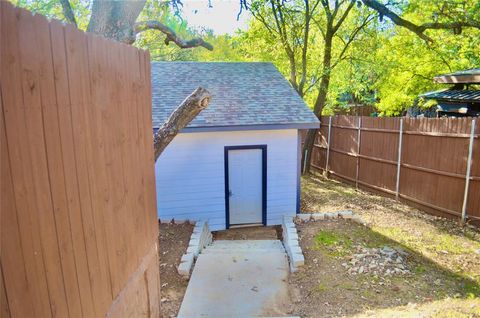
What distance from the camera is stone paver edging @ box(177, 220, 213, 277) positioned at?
5500 millimetres

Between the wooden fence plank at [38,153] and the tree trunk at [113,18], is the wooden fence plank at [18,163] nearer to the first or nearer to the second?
the wooden fence plank at [38,153]

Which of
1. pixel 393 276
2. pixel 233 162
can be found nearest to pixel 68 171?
pixel 393 276

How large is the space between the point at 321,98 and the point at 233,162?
6.56 metres

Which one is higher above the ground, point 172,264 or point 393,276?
point 393,276

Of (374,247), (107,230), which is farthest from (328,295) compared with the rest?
(107,230)

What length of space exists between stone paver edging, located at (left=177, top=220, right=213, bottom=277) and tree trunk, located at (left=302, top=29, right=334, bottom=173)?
269 inches

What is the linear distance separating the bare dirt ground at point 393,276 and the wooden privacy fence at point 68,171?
3.15m

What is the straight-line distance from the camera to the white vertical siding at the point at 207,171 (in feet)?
26.6

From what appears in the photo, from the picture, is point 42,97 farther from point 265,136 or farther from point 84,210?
point 265,136

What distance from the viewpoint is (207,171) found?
8.23 meters

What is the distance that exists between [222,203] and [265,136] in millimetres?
1944

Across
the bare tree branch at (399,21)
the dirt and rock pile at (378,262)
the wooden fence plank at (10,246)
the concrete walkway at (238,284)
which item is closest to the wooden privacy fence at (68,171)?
the wooden fence plank at (10,246)

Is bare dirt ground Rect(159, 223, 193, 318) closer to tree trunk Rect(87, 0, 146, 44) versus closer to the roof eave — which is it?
the roof eave

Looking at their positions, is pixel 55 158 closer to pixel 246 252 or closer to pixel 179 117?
pixel 179 117
